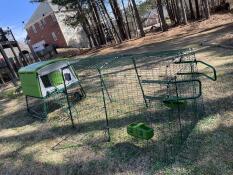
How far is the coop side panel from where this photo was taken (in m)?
8.19

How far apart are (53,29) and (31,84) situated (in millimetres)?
42583

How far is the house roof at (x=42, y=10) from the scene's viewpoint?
155 ft

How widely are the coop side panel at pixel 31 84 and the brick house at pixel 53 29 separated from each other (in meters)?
37.2

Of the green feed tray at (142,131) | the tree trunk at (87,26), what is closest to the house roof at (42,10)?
the tree trunk at (87,26)

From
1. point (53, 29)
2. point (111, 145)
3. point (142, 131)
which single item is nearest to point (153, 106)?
point (111, 145)

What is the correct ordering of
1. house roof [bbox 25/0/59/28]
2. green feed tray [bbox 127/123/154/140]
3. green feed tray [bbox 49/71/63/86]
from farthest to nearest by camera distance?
house roof [bbox 25/0/59/28] → green feed tray [bbox 49/71/63/86] → green feed tray [bbox 127/123/154/140]

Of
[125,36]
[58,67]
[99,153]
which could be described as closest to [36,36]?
[125,36]

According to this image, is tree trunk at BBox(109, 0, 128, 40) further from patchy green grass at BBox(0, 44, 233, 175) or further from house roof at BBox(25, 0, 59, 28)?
patchy green grass at BBox(0, 44, 233, 175)

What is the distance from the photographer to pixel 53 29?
49.1m

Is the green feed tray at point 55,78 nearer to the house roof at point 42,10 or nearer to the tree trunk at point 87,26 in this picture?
the tree trunk at point 87,26

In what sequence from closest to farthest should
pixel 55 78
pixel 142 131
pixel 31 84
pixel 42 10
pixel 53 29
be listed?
pixel 142 131 → pixel 31 84 → pixel 55 78 → pixel 53 29 → pixel 42 10

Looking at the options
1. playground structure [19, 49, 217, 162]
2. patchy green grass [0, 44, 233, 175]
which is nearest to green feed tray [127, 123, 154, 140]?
playground structure [19, 49, 217, 162]

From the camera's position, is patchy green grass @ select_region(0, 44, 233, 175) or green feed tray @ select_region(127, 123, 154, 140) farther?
green feed tray @ select_region(127, 123, 154, 140)

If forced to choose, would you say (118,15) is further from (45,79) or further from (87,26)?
(45,79)
